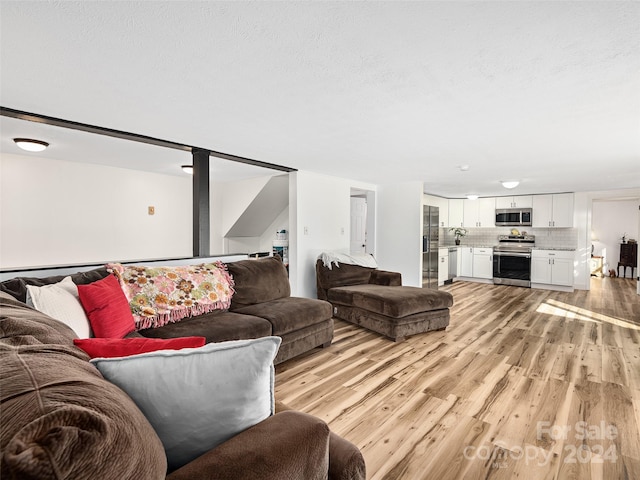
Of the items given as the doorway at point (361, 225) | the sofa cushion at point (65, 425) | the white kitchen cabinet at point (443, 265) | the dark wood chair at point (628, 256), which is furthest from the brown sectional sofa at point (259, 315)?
the dark wood chair at point (628, 256)

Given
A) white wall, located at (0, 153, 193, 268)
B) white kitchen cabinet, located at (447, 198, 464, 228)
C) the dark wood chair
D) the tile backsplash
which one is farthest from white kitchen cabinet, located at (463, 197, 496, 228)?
white wall, located at (0, 153, 193, 268)

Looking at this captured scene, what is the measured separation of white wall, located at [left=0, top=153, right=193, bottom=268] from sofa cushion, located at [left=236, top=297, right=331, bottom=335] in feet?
10.9

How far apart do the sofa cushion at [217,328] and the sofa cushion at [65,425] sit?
1.73m

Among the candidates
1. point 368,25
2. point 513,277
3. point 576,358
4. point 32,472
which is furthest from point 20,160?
point 513,277

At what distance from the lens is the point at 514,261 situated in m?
7.35

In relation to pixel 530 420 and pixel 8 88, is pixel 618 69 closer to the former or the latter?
pixel 530 420

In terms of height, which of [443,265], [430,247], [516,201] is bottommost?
[443,265]

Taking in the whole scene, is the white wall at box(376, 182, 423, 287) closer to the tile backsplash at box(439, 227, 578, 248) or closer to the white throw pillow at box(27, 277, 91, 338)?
the tile backsplash at box(439, 227, 578, 248)

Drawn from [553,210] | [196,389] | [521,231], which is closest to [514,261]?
[521,231]

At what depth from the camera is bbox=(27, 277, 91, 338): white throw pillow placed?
1.73 m

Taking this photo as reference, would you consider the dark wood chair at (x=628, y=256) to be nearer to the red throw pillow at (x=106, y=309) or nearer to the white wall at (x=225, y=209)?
the white wall at (x=225, y=209)

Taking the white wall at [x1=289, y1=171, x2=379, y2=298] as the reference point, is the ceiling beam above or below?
above

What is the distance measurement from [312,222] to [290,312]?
2155 mm

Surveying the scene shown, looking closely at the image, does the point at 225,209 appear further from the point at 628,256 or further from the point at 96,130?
the point at 628,256
